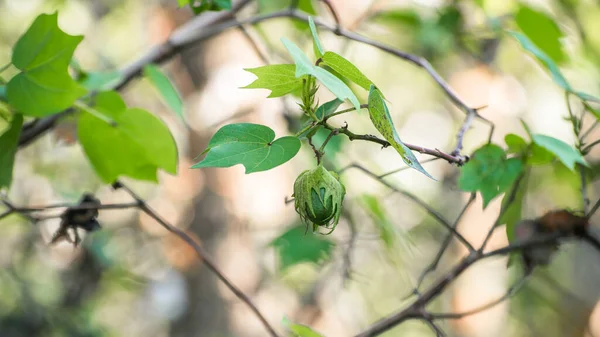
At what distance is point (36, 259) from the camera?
3387 millimetres

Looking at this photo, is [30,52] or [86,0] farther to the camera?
[86,0]

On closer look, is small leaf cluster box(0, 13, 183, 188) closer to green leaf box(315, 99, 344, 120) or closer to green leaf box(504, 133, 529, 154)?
green leaf box(315, 99, 344, 120)

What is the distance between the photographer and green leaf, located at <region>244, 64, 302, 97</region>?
1.31ft

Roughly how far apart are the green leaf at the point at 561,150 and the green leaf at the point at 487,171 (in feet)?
0.19

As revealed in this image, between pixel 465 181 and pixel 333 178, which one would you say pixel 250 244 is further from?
pixel 333 178

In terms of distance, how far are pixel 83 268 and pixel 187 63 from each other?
0.93 metres

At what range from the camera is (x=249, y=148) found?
0.42 meters

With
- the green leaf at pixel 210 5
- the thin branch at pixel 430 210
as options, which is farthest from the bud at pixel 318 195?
the green leaf at pixel 210 5

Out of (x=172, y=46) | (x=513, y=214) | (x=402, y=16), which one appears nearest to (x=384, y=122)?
(x=513, y=214)

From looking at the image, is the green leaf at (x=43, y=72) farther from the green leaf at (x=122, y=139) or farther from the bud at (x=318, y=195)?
the bud at (x=318, y=195)

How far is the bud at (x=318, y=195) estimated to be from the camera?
16.3 inches

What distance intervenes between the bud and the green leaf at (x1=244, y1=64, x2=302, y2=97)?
0.22 feet

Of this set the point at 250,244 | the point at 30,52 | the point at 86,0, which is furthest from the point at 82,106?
the point at 86,0

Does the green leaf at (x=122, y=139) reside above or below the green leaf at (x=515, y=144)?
below
